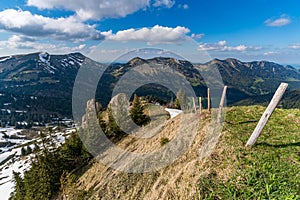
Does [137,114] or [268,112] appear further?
[137,114]

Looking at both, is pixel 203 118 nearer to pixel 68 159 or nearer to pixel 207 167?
pixel 207 167

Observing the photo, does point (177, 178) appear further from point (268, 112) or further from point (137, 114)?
point (137, 114)

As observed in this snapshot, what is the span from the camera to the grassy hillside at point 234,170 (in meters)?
10.1

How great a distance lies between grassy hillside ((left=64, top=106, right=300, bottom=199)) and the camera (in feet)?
33.3

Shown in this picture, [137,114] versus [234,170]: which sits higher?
[234,170]

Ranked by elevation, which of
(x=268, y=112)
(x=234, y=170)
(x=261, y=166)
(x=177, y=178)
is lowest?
(x=177, y=178)

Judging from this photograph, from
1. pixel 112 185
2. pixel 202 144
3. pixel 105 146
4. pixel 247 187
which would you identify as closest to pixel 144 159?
pixel 112 185

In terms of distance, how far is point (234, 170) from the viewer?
11.6m

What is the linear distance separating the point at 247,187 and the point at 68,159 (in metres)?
34.0

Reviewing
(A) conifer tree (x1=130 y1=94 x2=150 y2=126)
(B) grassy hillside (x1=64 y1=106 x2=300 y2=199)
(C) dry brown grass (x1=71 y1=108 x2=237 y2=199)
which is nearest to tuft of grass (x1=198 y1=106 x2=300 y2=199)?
(B) grassy hillside (x1=64 y1=106 x2=300 y2=199)

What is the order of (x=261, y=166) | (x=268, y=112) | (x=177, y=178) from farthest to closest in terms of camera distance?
(x=177, y=178), (x=268, y=112), (x=261, y=166)

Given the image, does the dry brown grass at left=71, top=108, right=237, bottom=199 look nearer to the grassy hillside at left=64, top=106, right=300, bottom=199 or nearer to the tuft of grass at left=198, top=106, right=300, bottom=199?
the grassy hillside at left=64, top=106, right=300, bottom=199

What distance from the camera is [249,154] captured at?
12672 millimetres

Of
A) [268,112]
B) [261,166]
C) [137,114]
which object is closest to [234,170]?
[261,166]
